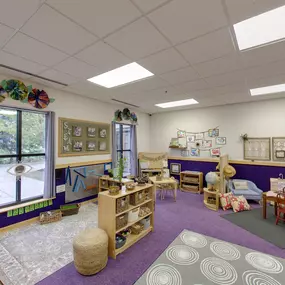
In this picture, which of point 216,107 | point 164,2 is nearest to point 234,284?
point 164,2

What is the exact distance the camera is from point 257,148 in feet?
15.5

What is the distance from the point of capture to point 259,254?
2.40m

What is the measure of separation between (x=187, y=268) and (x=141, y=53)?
2.80 meters

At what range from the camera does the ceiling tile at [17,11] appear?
143 cm

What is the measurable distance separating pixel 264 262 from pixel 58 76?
4168 millimetres

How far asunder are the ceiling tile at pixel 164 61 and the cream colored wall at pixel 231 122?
326cm

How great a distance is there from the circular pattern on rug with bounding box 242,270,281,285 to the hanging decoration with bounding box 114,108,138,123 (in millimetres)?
4339

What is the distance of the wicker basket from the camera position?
327cm

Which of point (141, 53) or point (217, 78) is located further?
point (217, 78)

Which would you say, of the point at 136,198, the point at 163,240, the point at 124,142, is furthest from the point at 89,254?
the point at 124,142

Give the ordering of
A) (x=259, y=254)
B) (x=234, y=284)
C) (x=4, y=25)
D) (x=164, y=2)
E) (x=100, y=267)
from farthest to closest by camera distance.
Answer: (x=259, y=254)
(x=100, y=267)
(x=234, y=284)
(x=4, y=25)
(x=164, y=2)

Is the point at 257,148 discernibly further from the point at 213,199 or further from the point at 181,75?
the point at 181,75

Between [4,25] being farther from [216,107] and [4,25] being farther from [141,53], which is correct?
[216,107]

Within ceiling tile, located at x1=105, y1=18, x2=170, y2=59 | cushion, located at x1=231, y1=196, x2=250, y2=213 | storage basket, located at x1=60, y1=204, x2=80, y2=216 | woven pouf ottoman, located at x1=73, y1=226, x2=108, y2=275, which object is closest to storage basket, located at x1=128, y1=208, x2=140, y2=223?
woven pouf ottoman, located at x1=73, y1=226, x2=108, y2=275
